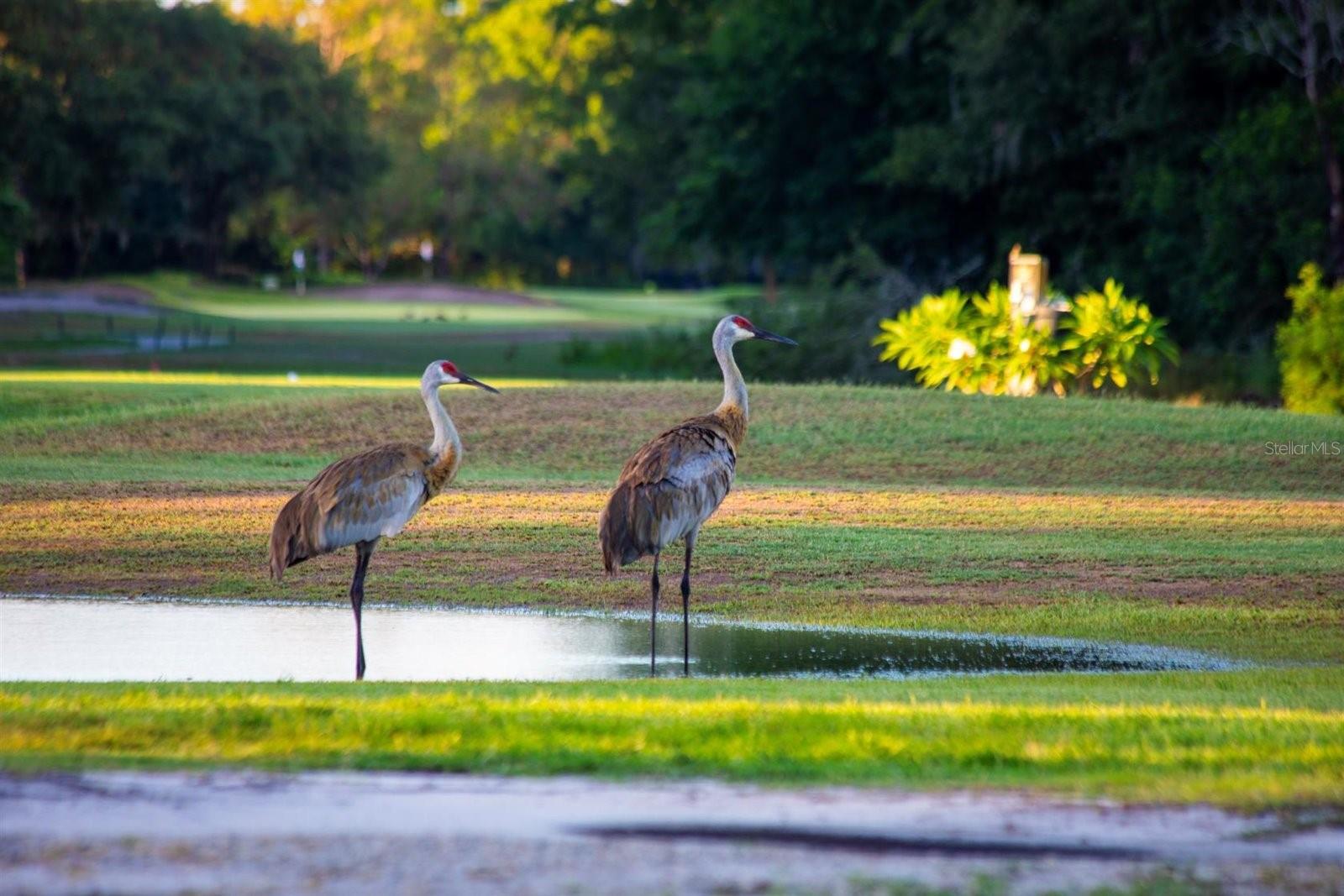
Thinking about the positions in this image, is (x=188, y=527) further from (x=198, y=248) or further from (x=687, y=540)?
(x=198, y=248)

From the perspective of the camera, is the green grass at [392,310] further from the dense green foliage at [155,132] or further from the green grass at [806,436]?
the green grass at [806,436]

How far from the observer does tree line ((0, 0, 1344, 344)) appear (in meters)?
38.2

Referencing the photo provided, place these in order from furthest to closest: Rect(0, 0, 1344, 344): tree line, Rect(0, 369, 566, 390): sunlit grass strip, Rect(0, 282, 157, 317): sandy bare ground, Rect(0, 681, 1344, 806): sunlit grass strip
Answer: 1. Rect(0, 282, 157, 317): sandy bare ground
2. Rect(0, 0, 1344, 344): tree line
3. Rect(0, 369, 566, 390): sunlit grass strip
4. Rect(0, 681, 1344, 806): sunlit grass strip

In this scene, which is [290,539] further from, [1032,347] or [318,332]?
[318,332]

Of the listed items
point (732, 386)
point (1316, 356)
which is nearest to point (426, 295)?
point (1316, 356)

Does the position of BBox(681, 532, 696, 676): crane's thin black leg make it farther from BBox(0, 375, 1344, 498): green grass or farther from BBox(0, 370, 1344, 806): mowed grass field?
BBox(0, 375, 1344, 498): green grass

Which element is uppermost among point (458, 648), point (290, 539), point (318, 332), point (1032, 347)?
point (1032, 347)

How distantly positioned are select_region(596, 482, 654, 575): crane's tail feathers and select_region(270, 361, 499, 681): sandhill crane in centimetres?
120

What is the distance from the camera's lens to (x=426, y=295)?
77750 mm

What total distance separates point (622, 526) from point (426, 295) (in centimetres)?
6729

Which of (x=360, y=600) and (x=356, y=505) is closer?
(x=356, y=505)

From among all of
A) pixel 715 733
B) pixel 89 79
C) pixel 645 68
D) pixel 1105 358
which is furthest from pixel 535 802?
pixel 89 79

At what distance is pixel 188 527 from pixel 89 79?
53.3 meters

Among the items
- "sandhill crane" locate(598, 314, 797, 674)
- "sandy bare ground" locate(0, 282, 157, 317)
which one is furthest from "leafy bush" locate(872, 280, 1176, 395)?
"sandy bare ground" locate(0, 282, 157, 317)
